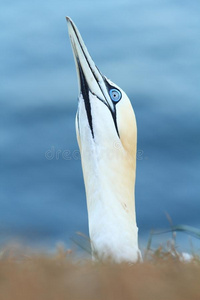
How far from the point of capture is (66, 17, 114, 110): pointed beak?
17.4 feet

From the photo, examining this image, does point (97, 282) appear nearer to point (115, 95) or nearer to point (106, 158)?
point (106, 158)

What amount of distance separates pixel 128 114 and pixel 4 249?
2108 mm

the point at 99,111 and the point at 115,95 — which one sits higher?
the point at 115,95

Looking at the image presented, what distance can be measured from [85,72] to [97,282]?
10.6 ft

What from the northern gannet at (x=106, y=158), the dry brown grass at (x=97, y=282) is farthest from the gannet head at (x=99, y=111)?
the dry brown grass at (x=97, y=282)

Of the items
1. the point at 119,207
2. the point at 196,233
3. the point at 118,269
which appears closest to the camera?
the point at 118,269

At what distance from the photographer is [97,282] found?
2.34 metres

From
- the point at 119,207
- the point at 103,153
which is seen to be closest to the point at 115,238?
the point at 119,207

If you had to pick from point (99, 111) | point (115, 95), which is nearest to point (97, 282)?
point (99, 111)

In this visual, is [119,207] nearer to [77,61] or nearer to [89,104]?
[89,104]

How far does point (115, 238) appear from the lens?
14.9ft

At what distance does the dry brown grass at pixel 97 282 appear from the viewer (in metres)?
2.24

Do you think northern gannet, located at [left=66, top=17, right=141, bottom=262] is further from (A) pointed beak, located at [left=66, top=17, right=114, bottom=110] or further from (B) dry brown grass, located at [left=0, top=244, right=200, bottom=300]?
(B) dry brown grass, located at [left=0, top=244, right=200, bottom=300]

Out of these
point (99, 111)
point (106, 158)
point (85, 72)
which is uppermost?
point (85, 72)
